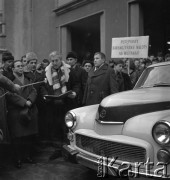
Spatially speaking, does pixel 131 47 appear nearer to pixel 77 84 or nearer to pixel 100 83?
pixel 77 84

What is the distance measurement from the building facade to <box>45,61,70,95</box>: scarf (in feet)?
20.4

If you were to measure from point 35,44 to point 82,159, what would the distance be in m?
13.2

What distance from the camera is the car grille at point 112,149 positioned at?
3.34 meters

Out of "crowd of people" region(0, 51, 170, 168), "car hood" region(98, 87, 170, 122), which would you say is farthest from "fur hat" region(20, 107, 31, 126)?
"car hood" region(98, 87, 170, 122)

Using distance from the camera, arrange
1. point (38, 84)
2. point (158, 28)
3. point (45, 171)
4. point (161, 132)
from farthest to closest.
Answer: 1. point (158, 28)
2. point (38, 84)
3. point (45, 171)
4. point (161, 132)

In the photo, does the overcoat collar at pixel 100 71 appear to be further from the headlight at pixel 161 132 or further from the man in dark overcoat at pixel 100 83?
the headlight at pixel 161 132

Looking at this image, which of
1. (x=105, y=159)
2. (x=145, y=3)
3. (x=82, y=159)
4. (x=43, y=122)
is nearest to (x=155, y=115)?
(x=105, y=159)

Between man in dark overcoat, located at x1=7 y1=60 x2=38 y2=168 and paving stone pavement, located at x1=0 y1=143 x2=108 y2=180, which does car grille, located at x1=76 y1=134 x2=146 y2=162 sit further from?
man in dark overcoat, located at x1=7 y1=60 x2=38 y2=168

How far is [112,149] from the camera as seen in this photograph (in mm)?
3594

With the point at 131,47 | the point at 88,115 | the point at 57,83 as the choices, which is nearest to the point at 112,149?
the point at 88,115

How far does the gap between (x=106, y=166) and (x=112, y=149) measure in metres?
0.20

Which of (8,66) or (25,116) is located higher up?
(8,66)

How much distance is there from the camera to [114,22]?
490 inches

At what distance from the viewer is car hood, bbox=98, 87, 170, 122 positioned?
3.59 metres
